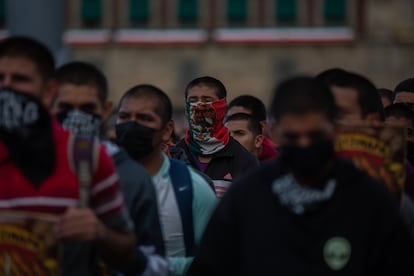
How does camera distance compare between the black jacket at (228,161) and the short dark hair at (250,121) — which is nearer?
the black jacket at (228,161)

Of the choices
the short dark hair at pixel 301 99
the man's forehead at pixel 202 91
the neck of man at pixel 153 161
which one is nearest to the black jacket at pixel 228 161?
the man's forehead at pixel 202 91

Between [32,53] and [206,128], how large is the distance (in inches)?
177

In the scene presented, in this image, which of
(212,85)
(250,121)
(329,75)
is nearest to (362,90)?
(329,75)

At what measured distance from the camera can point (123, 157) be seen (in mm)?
6594

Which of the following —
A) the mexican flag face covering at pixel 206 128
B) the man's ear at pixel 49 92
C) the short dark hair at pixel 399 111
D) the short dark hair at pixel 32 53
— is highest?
the short dark hair at pixel 32 53

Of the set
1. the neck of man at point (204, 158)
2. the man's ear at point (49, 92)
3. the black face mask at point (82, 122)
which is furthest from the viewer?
the neck of man at point (204, 158)

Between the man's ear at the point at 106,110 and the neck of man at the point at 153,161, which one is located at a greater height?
the man's ear at the point at 106,110

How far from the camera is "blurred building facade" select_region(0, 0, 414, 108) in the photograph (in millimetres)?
35656

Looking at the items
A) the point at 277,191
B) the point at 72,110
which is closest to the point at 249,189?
the point at 277,191

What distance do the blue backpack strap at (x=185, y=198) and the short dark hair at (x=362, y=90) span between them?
1.09 m

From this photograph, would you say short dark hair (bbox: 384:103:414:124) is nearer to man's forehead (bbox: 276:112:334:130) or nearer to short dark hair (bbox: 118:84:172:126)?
short dark hair (bbox: 118:84:172:126)

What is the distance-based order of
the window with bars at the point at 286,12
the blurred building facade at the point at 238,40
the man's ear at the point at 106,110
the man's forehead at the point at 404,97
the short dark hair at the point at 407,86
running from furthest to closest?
the window with bars at the point at 286,12 < the blurred building facade at the point at 238,40 < the short dark hair at the point at 407,86 < the man's forehead at the point at 404,97 < the man's ear at the point at 106,110

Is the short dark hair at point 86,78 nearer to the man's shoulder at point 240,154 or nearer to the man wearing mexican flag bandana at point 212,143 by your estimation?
the man wearing mexican flag bandana at point 212,143

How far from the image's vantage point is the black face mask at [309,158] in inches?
221
